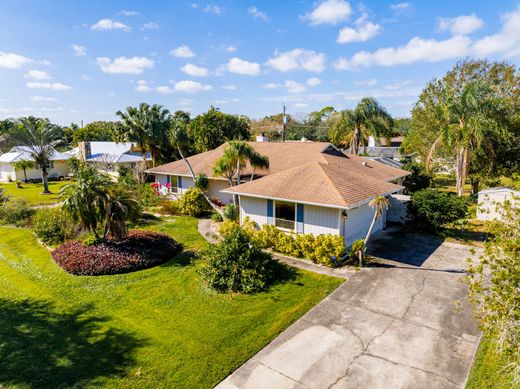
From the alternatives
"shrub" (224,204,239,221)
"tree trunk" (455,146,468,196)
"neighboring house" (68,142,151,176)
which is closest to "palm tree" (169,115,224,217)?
"shrub" (224,204,239,221)

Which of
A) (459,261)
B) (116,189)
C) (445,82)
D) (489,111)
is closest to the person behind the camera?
(459,261)

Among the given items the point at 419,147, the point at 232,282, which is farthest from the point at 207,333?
the point at 419,147

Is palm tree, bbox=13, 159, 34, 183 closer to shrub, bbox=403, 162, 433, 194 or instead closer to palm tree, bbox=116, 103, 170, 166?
palm tree, bbox=116, 103, 170, 166

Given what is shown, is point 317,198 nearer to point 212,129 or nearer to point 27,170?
point 212,129

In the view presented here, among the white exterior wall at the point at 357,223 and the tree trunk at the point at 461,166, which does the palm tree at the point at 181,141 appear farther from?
the tree trunk at the point at 461,166

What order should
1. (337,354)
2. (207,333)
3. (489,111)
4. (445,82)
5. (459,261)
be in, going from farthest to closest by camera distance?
(445,82) → (489,111) → (459,261) → (207,333) → (337,354)

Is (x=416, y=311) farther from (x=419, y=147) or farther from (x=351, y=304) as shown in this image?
(x=419, y=147)

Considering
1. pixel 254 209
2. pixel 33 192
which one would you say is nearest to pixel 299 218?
pixel 254 209

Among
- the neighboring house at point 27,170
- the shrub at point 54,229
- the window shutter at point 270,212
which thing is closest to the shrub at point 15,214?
the shrub at point 54,229
